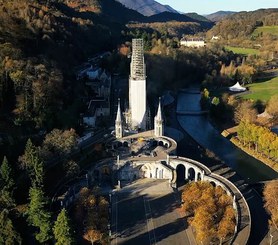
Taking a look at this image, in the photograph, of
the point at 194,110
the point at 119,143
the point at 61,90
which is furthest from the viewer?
the point at 194,110

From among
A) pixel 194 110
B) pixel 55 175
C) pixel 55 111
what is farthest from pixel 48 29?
pixel 55 175

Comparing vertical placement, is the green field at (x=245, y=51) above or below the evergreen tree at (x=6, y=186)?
above

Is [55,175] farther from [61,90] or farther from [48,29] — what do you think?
[48,29]

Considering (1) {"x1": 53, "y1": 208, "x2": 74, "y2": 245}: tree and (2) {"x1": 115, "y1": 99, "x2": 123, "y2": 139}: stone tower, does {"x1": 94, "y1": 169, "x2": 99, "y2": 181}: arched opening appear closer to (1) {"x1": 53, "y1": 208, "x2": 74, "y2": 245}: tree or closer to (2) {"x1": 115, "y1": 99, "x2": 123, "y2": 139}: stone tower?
(2) {"x1": 115, "y1": 99, "x2": 123, "y2": 139}: stone tower

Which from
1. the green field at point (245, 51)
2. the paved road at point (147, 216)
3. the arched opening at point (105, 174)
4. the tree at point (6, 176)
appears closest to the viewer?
the tree at point (6, 176)

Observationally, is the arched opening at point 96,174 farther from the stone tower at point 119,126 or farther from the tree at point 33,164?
the tree at point 33,164

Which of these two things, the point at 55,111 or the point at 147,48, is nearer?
the point at 55,111

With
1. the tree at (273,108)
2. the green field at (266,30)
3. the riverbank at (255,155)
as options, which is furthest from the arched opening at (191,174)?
the green field at (266,30)
